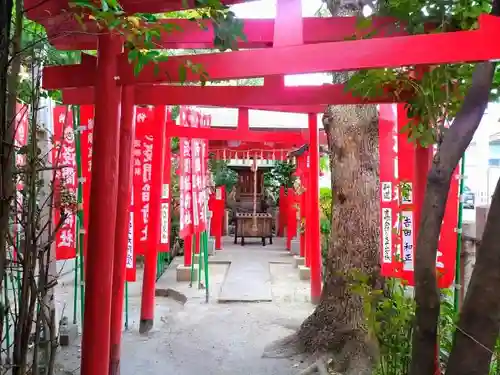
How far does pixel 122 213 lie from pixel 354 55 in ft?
9.29

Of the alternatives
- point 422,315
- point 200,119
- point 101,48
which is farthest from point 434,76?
point 200,119

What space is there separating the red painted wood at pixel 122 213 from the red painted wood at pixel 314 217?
389 cm

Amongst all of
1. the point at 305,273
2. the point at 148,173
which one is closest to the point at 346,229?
the point at 148,173

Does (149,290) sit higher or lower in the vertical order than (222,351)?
higher

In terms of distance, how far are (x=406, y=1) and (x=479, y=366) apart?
1879 millimetres

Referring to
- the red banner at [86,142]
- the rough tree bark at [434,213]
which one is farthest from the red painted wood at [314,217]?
the rough tree bark at [434,213]

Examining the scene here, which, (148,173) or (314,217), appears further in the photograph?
(314,217)

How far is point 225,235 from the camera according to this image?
1909 centimetres

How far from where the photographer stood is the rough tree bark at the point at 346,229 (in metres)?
5.48

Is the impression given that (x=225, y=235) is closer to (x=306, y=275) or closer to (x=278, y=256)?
(x=278, y=256)

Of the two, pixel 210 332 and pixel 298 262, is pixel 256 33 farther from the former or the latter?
pixel 298 262

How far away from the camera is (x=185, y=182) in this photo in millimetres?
7898

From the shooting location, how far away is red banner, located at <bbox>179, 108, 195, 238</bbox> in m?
7.61

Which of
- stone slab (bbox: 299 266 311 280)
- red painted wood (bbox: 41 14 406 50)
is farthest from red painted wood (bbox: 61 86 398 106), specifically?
stone slab (bbox: 299 266 311 280)
